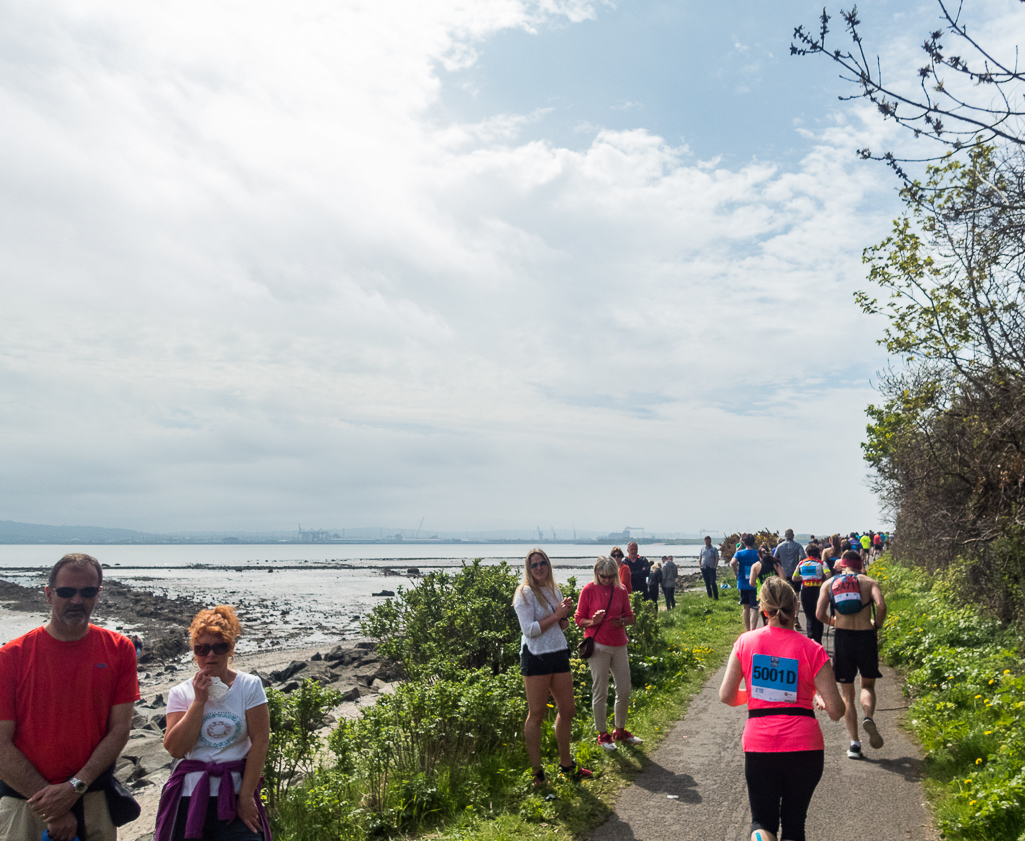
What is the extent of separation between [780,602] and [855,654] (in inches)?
154

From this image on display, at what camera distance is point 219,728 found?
365cm

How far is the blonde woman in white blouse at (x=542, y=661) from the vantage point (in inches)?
239

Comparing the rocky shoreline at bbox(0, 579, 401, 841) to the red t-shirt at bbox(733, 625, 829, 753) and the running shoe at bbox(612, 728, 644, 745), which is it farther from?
the red t-shirt at bbox(733, 625, 829, 753)

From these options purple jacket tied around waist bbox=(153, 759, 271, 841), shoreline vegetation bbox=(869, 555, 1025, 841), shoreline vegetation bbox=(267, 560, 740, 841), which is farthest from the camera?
shoreline vegetation bbox=(267, 560, 740, 841)

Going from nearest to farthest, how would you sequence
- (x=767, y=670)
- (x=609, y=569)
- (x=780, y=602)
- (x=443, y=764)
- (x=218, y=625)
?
(x=218, y=625)
(x=767, y=670)
(x=780, y=602)
(x=443, y=764)
(x=609, y=569)

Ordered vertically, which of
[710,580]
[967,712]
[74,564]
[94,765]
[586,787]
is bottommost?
[586,787]

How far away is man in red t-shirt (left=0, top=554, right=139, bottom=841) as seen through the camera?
362cm

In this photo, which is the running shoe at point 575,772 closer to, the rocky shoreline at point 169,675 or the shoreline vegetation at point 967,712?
the rocky shoreline at point 169,675

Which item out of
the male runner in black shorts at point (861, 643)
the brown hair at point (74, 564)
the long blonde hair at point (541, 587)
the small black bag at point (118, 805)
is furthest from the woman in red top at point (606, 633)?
the brown hair at point (74, 564)

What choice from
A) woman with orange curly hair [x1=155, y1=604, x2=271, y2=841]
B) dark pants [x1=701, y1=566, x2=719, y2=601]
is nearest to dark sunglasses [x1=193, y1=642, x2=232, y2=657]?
woman with orange curly hair [x1=155, y1=604, x2=271, y2=841]

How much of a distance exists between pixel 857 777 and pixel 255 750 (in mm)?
5362

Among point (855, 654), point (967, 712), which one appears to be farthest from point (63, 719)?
point (967, 712)

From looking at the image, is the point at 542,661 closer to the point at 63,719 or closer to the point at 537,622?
the point at 537,622

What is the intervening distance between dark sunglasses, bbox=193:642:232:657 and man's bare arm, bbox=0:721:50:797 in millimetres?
1017
